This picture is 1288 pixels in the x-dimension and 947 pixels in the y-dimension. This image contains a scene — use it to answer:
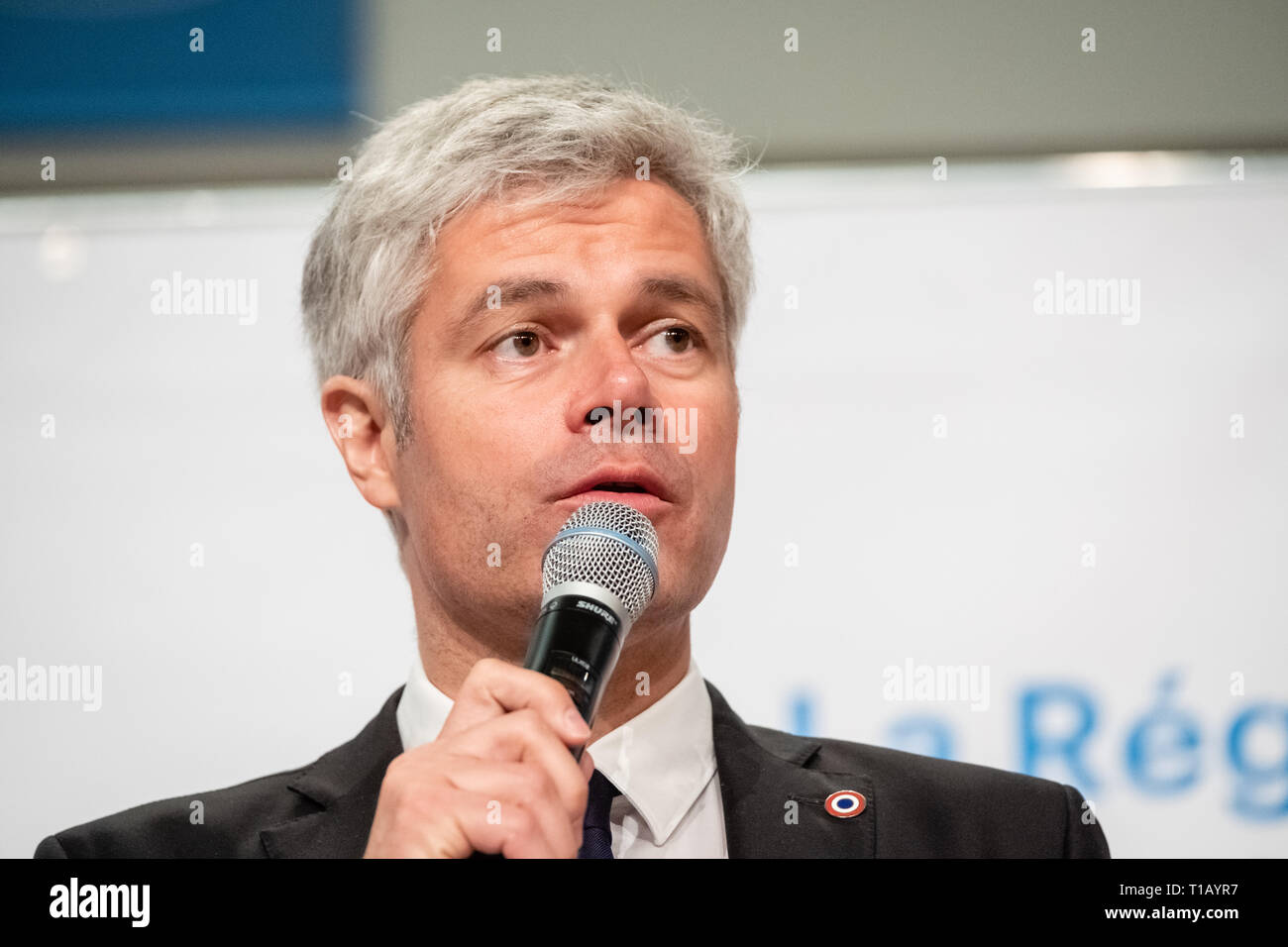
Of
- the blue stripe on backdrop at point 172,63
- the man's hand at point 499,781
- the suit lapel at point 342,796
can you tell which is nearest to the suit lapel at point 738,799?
the suit lapel at point 342,796

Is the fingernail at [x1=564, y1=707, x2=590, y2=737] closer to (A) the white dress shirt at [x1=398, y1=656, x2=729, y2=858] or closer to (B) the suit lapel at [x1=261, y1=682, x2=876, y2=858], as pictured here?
(A) the white dress shirt at [x1=398, y1=656, x2=729, y2=858]

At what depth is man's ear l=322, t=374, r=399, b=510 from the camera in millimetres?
2391

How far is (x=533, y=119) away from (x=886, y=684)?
1.43 metres

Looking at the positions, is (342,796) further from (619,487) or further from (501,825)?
(501,825)

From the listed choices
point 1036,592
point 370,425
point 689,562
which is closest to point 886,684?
point 1036,592

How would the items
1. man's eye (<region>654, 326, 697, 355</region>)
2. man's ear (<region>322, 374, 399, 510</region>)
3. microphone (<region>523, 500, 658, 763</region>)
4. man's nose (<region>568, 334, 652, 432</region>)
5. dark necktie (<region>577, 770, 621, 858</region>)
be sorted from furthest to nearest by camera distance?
man's ear (<region>322, 374, 399, 510</region>) → man's eye (<region>654, 326, 697, 355</region>) → man's nose (<region>568, 334, 652, 432</region>) → dark necktie (<region>577, 770, 621, 858</region>) → microphone (<region>523, 500, 658, 763</region>)

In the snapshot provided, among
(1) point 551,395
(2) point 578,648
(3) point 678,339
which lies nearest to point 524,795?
(2) point 578,648

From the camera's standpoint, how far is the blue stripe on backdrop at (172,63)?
9.61 feet

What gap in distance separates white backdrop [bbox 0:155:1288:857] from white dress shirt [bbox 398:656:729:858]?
567 millimetres

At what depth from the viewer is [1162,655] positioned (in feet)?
9.13

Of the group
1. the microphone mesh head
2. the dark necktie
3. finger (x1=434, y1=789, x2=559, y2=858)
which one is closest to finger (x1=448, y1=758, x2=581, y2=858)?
finger (x1=434, y1=789, x2=559, y2=858)

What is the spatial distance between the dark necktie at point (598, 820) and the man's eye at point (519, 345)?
74cm

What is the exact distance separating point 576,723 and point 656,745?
2.83 feet

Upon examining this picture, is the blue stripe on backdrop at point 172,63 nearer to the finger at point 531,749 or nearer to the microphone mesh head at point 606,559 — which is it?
the microphone mesh head at point 606,559
